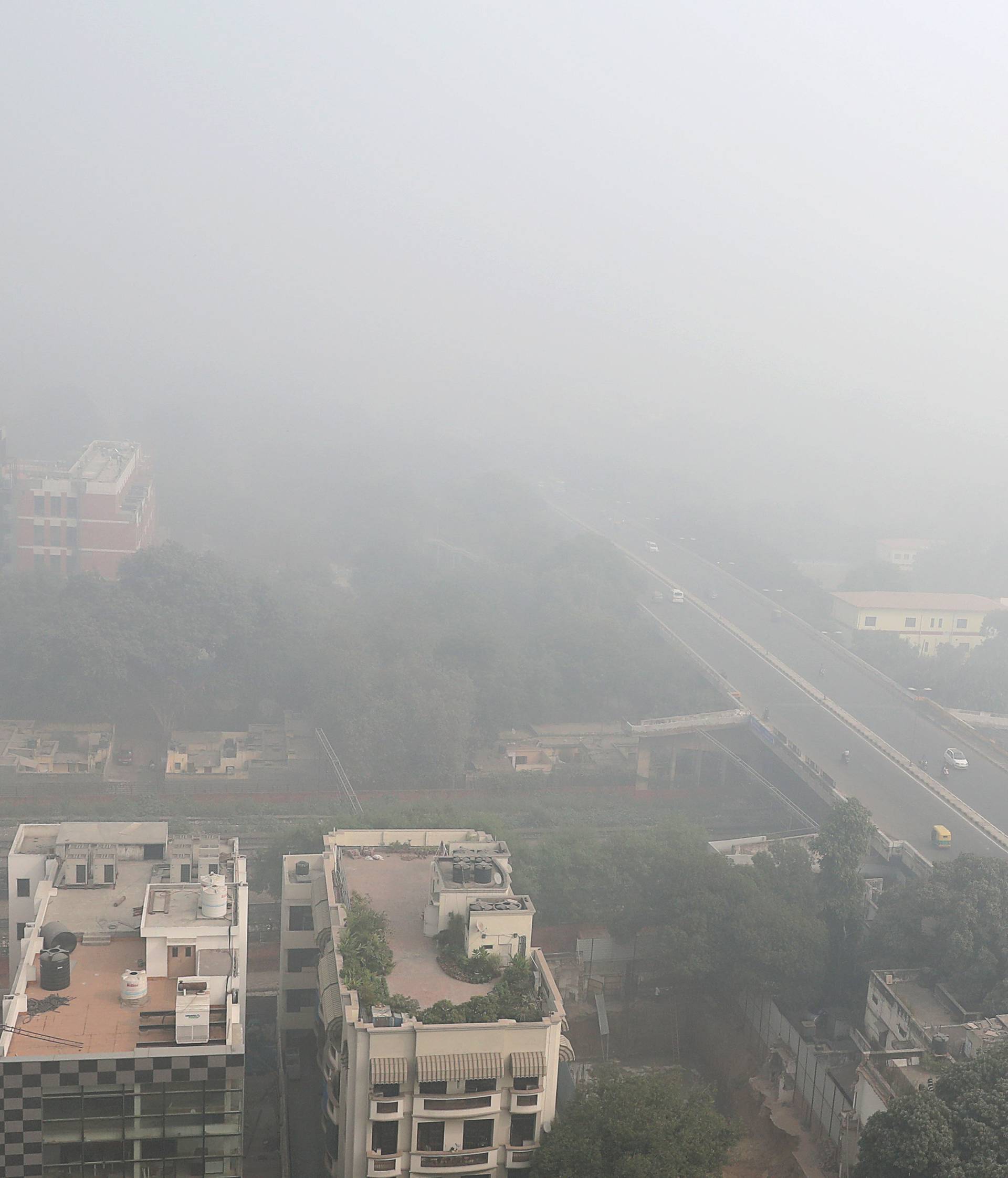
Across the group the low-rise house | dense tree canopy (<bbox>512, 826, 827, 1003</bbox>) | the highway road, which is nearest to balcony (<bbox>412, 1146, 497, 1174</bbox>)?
dense tree canopy (<bbox>512, 826, 827, 1003</bbox>)

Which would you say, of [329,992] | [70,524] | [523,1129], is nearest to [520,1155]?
[523,1129]

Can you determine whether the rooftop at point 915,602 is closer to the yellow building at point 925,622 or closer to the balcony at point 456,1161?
the yellow building at point 925,622

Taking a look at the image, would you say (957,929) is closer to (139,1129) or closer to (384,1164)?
(384,1164)

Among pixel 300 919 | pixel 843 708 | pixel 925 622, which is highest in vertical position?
pixel 300 919

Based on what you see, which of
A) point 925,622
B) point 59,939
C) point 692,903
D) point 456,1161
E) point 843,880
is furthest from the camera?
point 925,622

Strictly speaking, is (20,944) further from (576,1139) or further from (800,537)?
(800,537)
